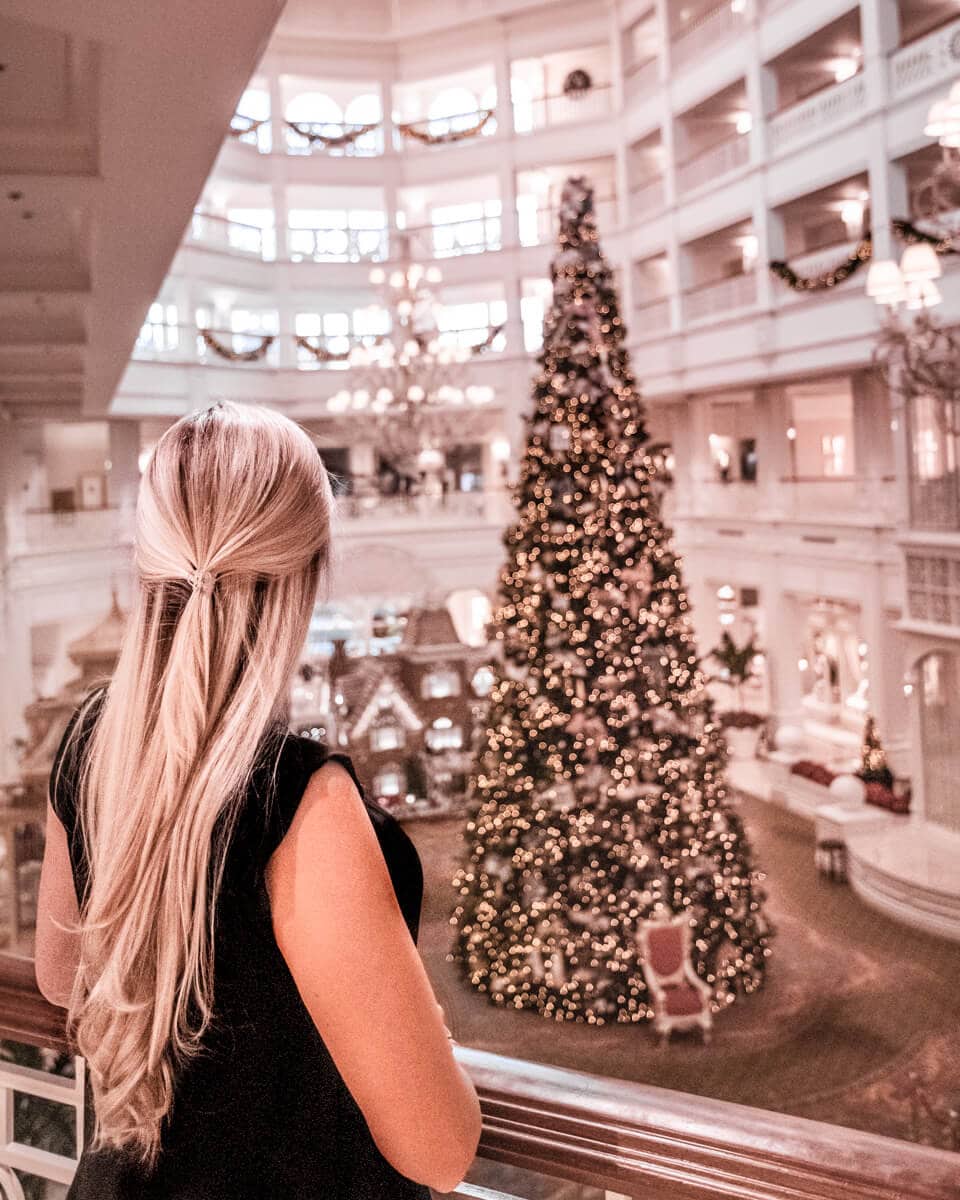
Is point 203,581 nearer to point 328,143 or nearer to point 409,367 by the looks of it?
point 409,367

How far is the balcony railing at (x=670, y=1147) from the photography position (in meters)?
0.74

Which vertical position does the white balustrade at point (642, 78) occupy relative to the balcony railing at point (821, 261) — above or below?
above

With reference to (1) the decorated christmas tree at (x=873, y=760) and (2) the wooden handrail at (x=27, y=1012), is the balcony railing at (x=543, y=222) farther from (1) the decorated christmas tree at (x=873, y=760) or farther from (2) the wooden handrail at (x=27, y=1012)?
(2) the wooden handrail at (x=27, y=1012)

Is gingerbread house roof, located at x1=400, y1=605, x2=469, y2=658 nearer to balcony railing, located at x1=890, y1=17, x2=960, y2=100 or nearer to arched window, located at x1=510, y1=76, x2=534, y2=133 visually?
balcony railing, located at x1=890, y1=17, x2=960, y2=100

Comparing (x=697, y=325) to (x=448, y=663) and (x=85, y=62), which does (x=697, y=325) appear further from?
(x=85, y=62)

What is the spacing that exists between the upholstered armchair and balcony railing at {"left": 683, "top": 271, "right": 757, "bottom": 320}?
243 inches

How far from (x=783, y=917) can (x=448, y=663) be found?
11.6 feet

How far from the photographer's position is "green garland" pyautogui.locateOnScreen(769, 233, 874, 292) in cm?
764

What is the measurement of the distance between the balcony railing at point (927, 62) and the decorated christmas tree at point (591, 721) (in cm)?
311

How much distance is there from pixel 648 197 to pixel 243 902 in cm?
1157

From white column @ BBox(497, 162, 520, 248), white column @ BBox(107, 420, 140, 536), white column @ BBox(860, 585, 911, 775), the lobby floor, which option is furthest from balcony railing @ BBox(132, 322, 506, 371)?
the lobby floor

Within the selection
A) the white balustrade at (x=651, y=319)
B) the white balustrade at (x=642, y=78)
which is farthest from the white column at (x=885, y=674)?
the white balustrade at (x=642, y=78)

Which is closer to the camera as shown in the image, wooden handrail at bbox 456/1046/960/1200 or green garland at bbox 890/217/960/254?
wooden handrail at bbox 456/1046/960/1200

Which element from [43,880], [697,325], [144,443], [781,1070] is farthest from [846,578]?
[43,880]
